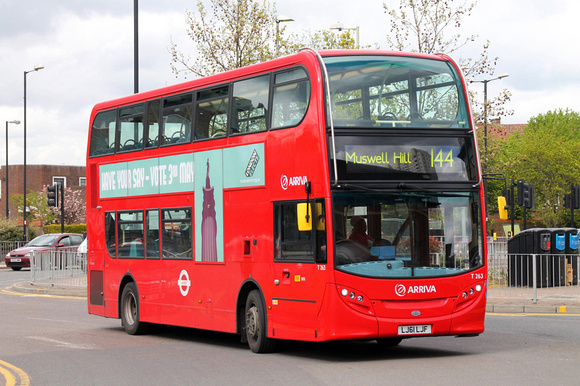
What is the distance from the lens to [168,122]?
51.9 feet

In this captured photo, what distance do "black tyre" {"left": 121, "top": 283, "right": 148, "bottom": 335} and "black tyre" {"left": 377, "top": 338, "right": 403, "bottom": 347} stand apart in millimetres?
5059

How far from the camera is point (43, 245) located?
42.2m

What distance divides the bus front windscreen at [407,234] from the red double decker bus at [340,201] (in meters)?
0.02

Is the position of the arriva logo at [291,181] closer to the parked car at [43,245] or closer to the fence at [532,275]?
the fence at [532,275]

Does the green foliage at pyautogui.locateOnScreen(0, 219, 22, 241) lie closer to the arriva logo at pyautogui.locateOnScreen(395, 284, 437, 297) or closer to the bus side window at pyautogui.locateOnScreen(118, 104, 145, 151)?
the bus side window at pyautogui.locateOnScreen(118, 104, 145, 151)

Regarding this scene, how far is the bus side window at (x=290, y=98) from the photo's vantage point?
12312 mm

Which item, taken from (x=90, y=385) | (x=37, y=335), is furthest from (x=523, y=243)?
(x=90, y=385)

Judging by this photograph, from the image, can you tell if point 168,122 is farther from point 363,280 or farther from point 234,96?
point 363,280

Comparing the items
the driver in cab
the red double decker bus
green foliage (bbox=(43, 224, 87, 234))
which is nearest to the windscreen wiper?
the red double decker bus

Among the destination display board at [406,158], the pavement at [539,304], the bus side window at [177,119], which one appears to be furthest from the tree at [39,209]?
the destination display board at [406,158]

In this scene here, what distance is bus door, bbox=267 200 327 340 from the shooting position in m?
11.9

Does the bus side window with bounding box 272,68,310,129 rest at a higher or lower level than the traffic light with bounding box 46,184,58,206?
higher

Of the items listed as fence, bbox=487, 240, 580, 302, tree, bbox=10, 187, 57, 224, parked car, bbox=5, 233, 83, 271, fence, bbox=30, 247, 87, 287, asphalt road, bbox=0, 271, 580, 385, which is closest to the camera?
asphalt road, bbox=0, 271, 580, 385

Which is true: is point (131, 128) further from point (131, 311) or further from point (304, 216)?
point (304, 216)
